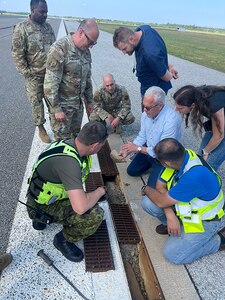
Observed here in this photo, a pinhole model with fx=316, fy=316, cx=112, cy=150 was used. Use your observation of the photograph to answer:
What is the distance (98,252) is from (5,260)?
0.84 m

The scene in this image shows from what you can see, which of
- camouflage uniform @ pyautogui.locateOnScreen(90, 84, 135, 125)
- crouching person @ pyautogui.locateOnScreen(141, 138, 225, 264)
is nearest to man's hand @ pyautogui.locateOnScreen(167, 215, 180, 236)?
crouching person @ pyautogui.locateOnScreen(141, 138, 225, 264)

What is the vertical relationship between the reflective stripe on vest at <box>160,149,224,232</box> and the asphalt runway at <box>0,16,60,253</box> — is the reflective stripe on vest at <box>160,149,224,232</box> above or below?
above

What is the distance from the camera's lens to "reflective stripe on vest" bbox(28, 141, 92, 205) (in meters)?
2.72

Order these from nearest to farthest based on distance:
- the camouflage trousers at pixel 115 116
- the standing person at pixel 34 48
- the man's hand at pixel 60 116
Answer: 1. the man's hand at pixel 60 116
2. the standing person at pixel 34 48
3. the camouflage trousers at pixel 115 116

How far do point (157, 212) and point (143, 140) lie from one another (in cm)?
123

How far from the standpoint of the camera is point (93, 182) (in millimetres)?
4168

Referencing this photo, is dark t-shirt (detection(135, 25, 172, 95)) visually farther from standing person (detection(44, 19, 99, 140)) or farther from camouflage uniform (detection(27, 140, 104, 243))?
camouflage uniform (detection(27, 140, 104, 243))

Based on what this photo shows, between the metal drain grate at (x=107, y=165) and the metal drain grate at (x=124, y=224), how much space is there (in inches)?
30.1

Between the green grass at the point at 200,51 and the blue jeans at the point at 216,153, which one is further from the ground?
the blue jeans at the point at 216,153

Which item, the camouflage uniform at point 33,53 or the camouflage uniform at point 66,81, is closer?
the camouflage uniform at point 66,81

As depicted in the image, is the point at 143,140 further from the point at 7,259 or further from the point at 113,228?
the point at 7,259

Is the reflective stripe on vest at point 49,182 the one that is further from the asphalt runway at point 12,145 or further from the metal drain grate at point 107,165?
the metal drain grate at point 107,165

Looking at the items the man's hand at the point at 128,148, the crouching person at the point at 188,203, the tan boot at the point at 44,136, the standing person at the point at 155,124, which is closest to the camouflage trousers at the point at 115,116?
the tan boot at the point at 44,136

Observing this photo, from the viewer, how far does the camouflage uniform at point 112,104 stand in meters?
5.90
